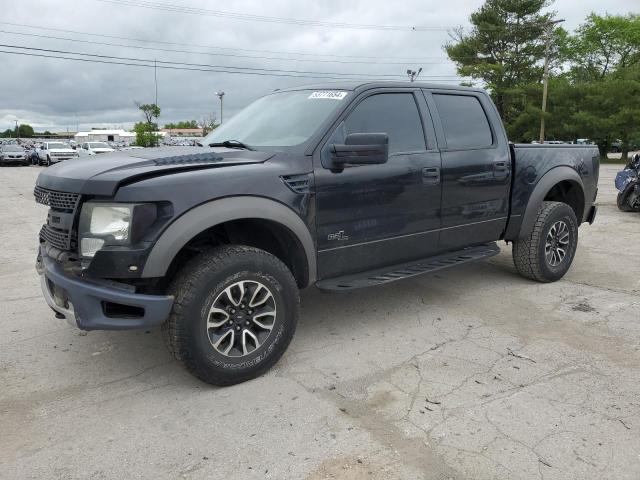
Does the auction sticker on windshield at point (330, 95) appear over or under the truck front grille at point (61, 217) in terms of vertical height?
over

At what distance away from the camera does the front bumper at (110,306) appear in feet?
9.32

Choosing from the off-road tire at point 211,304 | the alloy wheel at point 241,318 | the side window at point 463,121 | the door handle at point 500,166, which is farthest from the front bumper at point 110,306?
the door handle at point 500,166

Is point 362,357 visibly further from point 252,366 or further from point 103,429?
point 103,429

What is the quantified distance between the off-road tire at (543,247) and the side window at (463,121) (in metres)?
1.01

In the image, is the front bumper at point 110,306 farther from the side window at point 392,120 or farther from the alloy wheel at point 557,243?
the alloy wheel at point 557,243

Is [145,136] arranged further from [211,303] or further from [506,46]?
[211,303]

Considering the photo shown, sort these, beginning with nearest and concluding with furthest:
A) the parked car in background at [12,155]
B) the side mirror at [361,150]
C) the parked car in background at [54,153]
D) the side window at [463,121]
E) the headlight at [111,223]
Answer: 1. the headlight at [111,223]
2. the side mirror at [361,150]
3. the side window at [463,121]
4. the parked car in background at [54,153]
5. the parked car in background at [12,155]

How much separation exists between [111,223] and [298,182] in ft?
3.82

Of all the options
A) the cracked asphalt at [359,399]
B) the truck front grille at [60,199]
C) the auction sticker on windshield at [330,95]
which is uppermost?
the auction sticker on windshield at [330,95]

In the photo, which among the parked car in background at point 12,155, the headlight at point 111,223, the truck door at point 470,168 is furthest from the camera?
the parked car in background at point 12,155

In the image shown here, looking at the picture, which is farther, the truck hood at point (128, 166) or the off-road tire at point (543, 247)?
the off-road tire at point (543, 247)

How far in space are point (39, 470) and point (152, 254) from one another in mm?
1133

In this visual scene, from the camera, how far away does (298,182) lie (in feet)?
11.2

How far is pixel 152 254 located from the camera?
2.85m
